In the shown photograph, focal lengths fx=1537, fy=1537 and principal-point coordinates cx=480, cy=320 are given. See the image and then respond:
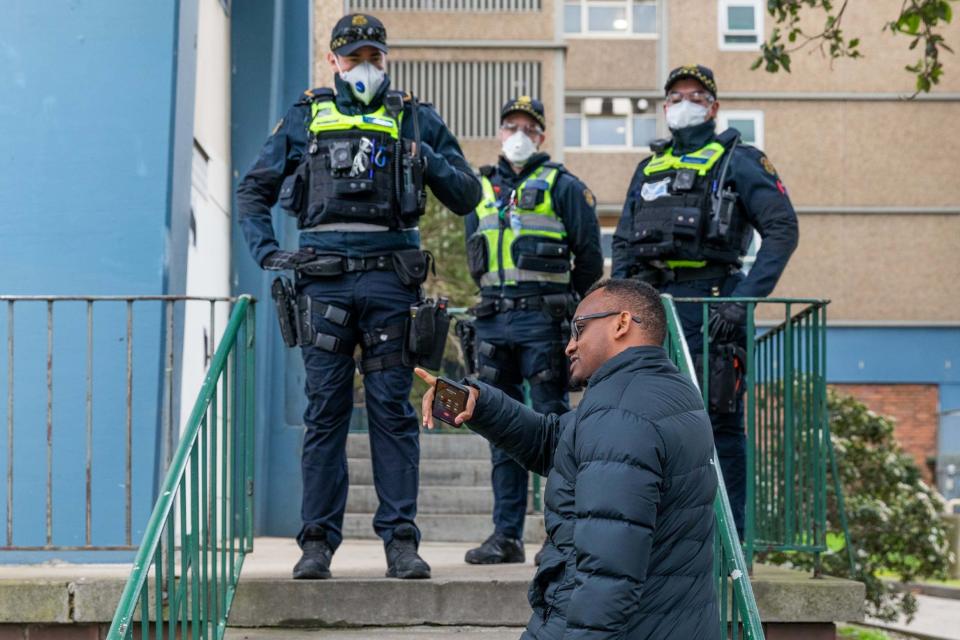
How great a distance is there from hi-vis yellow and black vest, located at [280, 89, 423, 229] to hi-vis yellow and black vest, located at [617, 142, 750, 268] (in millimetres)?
1056

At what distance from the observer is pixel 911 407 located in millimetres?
32750

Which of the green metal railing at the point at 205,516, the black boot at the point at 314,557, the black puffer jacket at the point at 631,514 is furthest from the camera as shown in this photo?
the black boot at the point at 314,557

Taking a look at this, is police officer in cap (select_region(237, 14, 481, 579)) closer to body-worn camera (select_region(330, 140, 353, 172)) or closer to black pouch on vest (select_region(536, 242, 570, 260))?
body-worn camera (select_region(330, 140, 353, 172))

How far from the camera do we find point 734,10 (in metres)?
33.4

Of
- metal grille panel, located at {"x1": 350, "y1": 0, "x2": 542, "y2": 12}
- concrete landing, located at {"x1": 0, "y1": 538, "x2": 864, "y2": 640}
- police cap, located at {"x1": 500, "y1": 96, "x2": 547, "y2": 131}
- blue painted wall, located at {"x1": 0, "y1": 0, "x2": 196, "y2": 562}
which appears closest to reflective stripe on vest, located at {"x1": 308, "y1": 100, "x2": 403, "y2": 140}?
blue painted wall, located at {"x1": 0, "y1": 0, "x2": 196, "y2": 562}

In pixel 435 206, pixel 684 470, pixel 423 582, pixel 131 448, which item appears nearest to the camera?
pixel 684 470

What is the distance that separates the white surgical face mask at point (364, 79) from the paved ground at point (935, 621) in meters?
10.6

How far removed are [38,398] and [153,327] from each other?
57 centimetres

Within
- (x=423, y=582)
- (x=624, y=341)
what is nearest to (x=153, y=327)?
(x=423, y=582)

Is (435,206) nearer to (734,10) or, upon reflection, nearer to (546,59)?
(546,59)

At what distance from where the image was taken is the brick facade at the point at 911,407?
3256 centimetres

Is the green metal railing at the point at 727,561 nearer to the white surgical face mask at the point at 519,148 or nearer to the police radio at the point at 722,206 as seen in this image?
the police radio at the point at 722,206

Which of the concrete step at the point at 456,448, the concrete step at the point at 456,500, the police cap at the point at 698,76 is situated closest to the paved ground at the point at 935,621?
the concrete step at the point at 456,448

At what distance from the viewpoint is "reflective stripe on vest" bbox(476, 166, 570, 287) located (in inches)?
268
